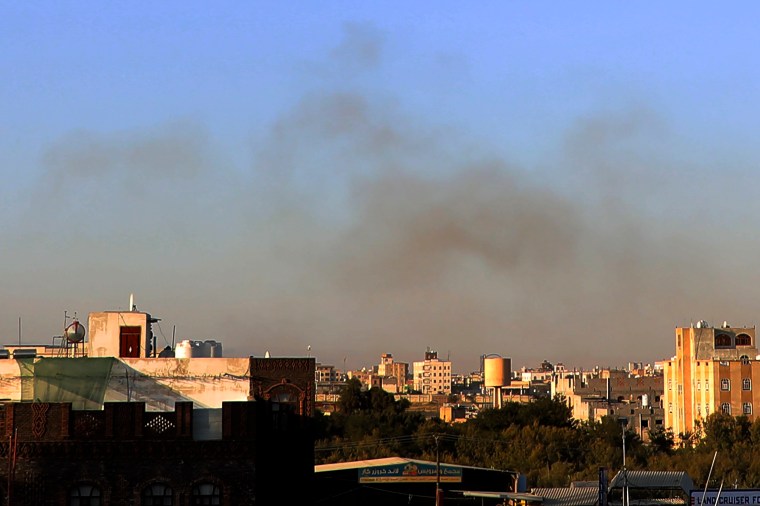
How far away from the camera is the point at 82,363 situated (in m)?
45.0

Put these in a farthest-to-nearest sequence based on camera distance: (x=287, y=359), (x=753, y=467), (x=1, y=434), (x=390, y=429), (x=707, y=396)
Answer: (x=707, y=396)
(x=390, y=429)
(x=753, y=467)
(x=287, y=359)
(x=1, y=434)

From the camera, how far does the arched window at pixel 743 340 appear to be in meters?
153

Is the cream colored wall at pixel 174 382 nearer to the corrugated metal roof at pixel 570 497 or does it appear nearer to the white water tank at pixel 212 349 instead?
the white water tank at pixel 212 349

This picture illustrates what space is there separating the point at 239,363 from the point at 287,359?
4.13 meters

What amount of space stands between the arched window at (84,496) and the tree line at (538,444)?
140ft

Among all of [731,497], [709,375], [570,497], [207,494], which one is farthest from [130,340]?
[709,375]

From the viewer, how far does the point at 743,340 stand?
6063 inches

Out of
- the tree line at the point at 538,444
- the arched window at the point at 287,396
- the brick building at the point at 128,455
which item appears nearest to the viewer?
the brick building at the point at 128,455

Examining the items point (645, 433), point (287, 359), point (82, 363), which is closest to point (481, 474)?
point (287, 359)

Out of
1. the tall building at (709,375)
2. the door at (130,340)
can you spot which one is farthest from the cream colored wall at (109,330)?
the tall building at (709,375)

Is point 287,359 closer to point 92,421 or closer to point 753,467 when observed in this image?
point 92,421

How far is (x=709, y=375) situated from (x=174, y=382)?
103 m

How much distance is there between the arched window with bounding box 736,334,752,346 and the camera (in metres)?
153

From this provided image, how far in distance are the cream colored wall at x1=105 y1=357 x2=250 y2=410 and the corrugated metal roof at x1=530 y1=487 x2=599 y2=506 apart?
13.7 metres
